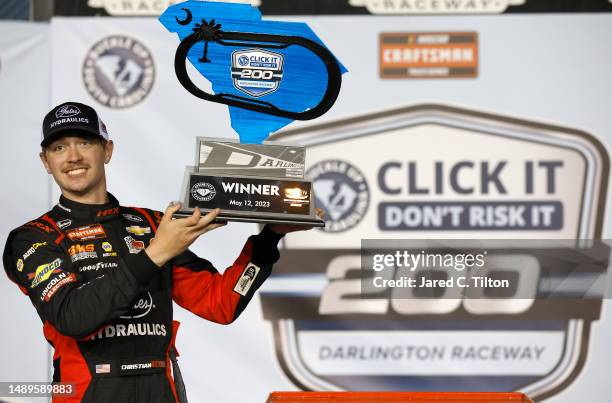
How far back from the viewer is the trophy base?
1.66 m

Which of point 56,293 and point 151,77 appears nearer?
point 56,293

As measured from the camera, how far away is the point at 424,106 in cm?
318

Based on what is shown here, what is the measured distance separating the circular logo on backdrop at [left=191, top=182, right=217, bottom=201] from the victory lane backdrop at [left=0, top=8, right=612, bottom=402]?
144cm

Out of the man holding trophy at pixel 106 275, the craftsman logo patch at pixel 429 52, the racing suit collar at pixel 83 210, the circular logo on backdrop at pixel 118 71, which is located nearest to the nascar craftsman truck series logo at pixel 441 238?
the craftsman logo patch at pixel 429 52

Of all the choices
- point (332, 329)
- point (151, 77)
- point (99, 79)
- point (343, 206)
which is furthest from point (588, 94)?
point (99, 79)

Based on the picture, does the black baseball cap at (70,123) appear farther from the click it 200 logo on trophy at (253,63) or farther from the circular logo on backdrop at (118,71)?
the circular logo on backdrop at (118,71)

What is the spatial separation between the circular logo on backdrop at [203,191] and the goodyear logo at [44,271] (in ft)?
1.07

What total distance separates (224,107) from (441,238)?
947 millimetres

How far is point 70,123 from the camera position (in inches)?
72.7

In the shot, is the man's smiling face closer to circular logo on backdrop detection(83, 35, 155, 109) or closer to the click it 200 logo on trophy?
the click it 200 logo on trophy

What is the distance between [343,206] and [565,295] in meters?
0.89

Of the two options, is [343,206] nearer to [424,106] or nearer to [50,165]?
[424,106]

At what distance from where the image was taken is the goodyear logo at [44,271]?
1.72m

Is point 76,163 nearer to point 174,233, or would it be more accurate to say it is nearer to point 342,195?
point 174,233
